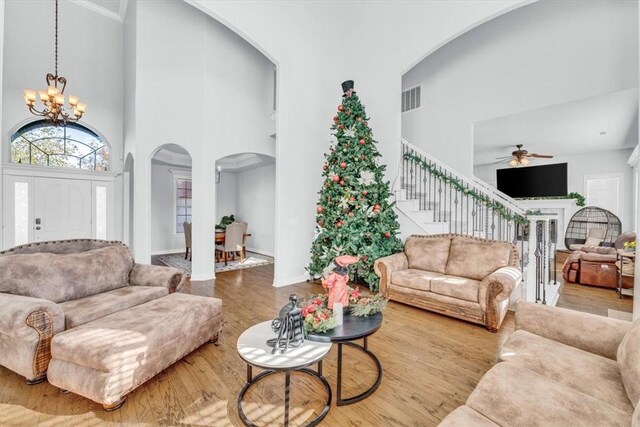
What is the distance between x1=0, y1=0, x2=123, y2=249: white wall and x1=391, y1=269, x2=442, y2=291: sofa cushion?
7021 millimetres

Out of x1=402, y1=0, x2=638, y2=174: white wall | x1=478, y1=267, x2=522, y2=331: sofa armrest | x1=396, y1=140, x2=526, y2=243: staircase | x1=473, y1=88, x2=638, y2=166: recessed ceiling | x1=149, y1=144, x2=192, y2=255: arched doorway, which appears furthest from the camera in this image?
x1=149, y1=144, x2=192, y2=255: arched doorway

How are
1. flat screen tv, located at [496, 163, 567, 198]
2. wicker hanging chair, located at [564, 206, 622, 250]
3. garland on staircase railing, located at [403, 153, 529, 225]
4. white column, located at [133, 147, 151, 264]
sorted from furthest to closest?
flat screen tv, located at [496, 163, 567, 198]
wicker hanging chair, located at [564, 206, 622, 250]
white column, located at [133, 147, 151, 264]
garland on staircase railing, located at [403, 153, 529, 225]

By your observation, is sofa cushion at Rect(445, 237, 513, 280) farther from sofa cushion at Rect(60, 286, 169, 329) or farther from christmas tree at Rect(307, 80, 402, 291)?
sofa cushion at Rect(60, 286, 169, 329)

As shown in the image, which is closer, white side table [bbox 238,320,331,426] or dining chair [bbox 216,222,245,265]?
white side table [bbox 238,320,331,426]

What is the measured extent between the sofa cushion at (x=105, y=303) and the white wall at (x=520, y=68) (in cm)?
603

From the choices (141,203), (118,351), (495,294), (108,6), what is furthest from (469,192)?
(108,6)

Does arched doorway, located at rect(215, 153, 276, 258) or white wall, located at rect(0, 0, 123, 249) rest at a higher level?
white wall, located at rect(0, 0, 123, 249)

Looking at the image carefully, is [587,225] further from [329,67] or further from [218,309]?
[218,309]

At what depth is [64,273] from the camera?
8.68 feet

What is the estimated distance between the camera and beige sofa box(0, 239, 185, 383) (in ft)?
6.69

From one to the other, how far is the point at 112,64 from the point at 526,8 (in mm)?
9112

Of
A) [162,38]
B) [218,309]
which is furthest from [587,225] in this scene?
[162,38]

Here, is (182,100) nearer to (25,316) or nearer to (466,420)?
(25,316)

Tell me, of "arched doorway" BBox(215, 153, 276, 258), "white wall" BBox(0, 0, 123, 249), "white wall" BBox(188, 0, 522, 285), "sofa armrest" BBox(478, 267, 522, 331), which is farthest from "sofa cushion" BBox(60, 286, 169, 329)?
"white wall" BBox(0, 0, 123, 249)
